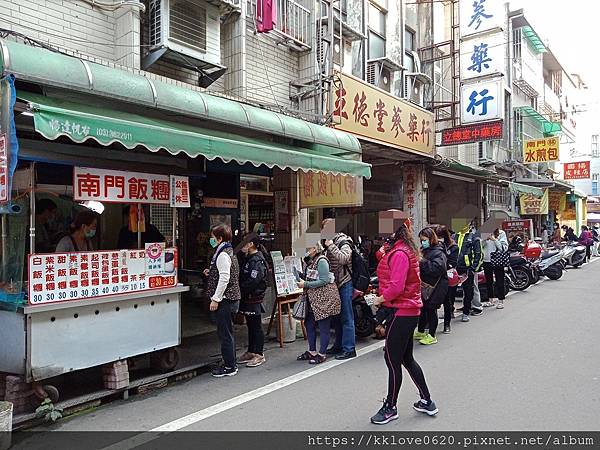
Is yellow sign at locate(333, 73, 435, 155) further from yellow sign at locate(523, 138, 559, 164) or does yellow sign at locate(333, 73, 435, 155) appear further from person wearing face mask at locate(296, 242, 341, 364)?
yellow sign at locate(523, 138, 559, 164)

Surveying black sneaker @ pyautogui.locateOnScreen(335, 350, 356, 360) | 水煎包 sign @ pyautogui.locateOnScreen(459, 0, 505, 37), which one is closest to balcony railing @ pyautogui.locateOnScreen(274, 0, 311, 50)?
black sneaker @ pyautogui.locateOnScreen(335, 350, 356, 360)

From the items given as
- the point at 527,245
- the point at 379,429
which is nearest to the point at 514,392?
the point at 379,429

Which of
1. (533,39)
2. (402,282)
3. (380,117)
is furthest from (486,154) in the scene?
(402,282)

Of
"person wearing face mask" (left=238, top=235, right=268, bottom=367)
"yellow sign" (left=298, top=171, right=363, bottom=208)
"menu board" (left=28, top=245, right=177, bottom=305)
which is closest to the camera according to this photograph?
"menu board" (left=28, top=245, right=177, bottom=305)

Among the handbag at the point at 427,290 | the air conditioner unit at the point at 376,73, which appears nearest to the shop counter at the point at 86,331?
the handbag at the point at 427,290

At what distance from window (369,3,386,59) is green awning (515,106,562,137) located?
38.8 ft

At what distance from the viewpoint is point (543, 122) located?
83.7 ft

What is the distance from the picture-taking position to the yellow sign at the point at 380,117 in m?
9.93

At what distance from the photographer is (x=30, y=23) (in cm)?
575

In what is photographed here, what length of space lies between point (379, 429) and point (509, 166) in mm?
19891

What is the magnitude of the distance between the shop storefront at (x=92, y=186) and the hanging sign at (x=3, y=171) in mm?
17

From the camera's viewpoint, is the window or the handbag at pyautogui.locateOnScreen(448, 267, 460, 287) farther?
the window

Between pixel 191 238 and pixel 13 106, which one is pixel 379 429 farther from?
pixel 191 238

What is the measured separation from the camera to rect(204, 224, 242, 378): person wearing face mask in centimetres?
545
